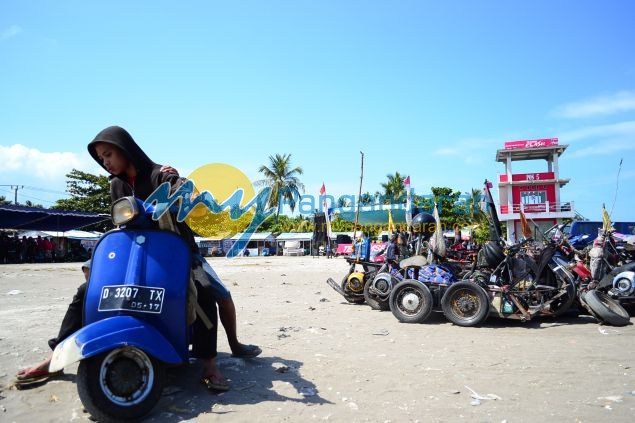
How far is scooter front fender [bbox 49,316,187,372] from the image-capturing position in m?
2.38

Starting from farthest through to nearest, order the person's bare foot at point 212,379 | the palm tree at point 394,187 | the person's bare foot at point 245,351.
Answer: the palm tree at point 394,187
the person's bare foot at point 245,351
the person's bare foot at point 212,379

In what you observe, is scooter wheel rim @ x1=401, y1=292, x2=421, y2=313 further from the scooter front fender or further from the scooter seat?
the scooter front fender

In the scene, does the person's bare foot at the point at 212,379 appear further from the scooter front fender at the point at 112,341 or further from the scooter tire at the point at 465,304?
the scooter tire at the point at 465,304

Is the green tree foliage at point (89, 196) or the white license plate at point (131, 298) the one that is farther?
the green tree foliage at point (89, 196)

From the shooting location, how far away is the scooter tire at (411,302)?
6.21 meters

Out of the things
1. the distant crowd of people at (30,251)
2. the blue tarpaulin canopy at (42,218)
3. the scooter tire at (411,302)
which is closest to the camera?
the scooter tire at (411,302)

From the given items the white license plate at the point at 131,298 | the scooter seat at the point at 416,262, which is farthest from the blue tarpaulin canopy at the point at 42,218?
the white license plate at the point at 131,298

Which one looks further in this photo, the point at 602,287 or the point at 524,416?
the point at 602,287

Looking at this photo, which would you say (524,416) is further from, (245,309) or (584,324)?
(245,309)

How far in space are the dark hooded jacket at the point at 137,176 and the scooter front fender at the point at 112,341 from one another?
749mm

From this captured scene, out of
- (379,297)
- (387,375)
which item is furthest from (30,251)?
(387,375)

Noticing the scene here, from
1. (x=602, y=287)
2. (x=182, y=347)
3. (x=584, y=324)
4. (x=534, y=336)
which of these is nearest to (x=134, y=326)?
(x=182, y=347)

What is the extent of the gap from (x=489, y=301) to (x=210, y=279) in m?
4.29

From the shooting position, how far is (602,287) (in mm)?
6664
